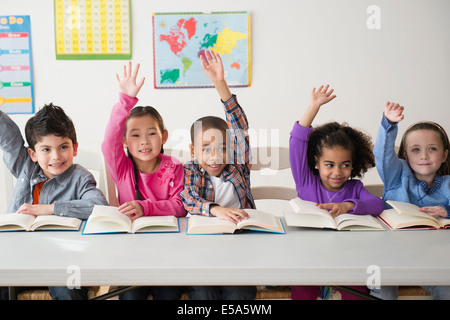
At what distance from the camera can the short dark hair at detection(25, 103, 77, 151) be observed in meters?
1.66

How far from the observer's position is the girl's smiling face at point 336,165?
1730 mm

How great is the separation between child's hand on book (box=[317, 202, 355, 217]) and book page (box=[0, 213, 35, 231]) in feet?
3.00

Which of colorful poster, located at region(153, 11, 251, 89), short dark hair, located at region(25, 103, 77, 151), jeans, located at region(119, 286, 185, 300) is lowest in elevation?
jeans, located at region(119, 286, 185, 300)

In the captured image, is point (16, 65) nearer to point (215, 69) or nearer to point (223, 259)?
point (215, 69)

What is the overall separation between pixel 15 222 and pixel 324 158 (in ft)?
3.66

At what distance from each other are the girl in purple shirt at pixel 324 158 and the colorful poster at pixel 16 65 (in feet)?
6.98

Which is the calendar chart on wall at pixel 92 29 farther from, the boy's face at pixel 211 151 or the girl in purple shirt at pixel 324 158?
the girl in purple shirt at pixel 324 158

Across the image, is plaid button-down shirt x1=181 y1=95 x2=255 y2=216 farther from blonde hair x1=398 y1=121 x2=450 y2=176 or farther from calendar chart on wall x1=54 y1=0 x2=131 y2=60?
calendar chart on wall x1=54 y1=0 x2=131 y2=60

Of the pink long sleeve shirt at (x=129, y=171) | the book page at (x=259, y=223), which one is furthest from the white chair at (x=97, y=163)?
the book page at (x=259, y=223)

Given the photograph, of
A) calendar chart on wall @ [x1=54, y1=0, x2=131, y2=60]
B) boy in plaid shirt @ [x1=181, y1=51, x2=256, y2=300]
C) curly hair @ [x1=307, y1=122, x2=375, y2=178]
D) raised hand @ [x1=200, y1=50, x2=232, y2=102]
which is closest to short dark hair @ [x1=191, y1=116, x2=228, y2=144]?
boy in plaid shirt @ [x1=181, y1=51, x2=256, y2=300]

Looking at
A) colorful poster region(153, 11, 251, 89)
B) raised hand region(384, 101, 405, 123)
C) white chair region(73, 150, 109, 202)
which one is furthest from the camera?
colorful poster region(153, 11, 251, 89)

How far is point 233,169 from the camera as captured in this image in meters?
1.74

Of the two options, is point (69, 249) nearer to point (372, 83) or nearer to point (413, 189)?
Answer: point (413, 189)

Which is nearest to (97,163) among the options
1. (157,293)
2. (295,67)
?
(157,293)
